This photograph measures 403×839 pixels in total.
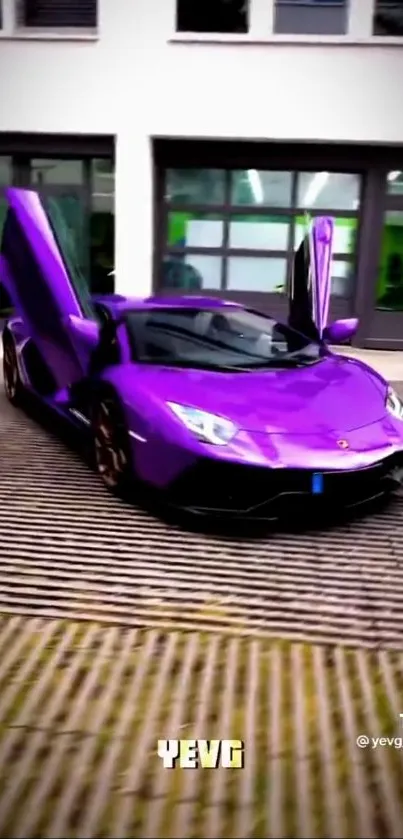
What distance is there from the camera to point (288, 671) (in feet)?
9.28

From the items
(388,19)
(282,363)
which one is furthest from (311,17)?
(282,363)

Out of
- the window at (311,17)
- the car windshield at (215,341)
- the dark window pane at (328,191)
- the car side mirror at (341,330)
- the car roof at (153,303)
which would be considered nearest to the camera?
the car windshield at (215,341)

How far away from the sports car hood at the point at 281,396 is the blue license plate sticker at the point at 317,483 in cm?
27

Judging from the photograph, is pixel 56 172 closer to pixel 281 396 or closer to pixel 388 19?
pixel 388 19

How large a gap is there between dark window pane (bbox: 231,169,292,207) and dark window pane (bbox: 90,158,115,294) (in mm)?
1876

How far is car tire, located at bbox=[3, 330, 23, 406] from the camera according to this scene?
22.3 ft

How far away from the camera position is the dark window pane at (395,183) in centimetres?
1077

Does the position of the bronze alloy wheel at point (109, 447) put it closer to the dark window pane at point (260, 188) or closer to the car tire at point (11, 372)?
the car tire at point (11, 372)

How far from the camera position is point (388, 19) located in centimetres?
1031

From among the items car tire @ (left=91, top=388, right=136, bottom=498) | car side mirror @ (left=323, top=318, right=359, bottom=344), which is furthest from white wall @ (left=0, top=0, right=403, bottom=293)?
car tire @ (left=91, top=388, right=136, bottom=498)

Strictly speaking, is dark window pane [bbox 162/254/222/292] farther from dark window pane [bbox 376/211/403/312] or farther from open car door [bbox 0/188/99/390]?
open car door [bbox 0/188/99/390]

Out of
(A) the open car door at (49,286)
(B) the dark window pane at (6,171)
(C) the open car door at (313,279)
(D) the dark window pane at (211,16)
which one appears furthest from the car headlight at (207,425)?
(B) the dark window pane at (6,171)

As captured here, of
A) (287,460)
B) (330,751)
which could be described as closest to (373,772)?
(330,751)

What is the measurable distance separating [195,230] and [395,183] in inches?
120
